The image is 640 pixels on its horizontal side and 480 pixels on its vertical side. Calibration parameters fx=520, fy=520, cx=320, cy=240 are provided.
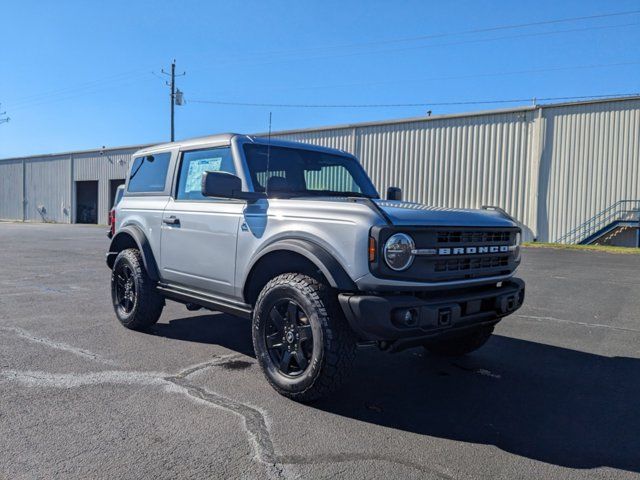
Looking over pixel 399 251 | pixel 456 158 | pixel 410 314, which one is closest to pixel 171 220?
pixel 399 251

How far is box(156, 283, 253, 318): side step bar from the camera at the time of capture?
4.35m

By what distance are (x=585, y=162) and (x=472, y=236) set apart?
2146 centimetres

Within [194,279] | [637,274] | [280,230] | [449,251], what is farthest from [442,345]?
[637,274]

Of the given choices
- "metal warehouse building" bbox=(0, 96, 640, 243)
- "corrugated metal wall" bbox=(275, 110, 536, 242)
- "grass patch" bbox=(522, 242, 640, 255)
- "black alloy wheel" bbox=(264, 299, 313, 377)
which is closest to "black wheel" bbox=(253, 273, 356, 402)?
"black alloy wheel" bbox=(264, 299, 313, 377)

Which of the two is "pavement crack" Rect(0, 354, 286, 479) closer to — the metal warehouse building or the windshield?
the windshield

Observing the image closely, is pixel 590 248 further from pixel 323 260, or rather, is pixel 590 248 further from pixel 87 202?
pixel 87 202

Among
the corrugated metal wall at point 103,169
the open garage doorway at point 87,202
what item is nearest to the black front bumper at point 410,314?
the corrugated metal wall at point 103,169

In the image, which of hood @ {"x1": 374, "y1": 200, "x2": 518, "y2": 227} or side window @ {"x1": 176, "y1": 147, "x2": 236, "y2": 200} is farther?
side window @ {"x1": 176, "y1": 147, "x2": 236, "y2": 200}

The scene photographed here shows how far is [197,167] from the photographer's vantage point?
5133 mm

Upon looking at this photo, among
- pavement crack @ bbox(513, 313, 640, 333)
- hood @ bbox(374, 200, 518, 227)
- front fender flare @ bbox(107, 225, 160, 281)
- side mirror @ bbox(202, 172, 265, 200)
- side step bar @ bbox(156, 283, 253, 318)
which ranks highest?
side mirror @ bbox(202, 172, 265, 200)

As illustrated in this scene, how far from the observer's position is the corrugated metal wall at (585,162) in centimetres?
2171

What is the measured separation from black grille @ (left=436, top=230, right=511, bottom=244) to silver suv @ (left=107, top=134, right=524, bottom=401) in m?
0.01

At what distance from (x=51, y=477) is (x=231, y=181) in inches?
91.5

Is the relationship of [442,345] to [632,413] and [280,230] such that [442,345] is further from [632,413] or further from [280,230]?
[280,230]
